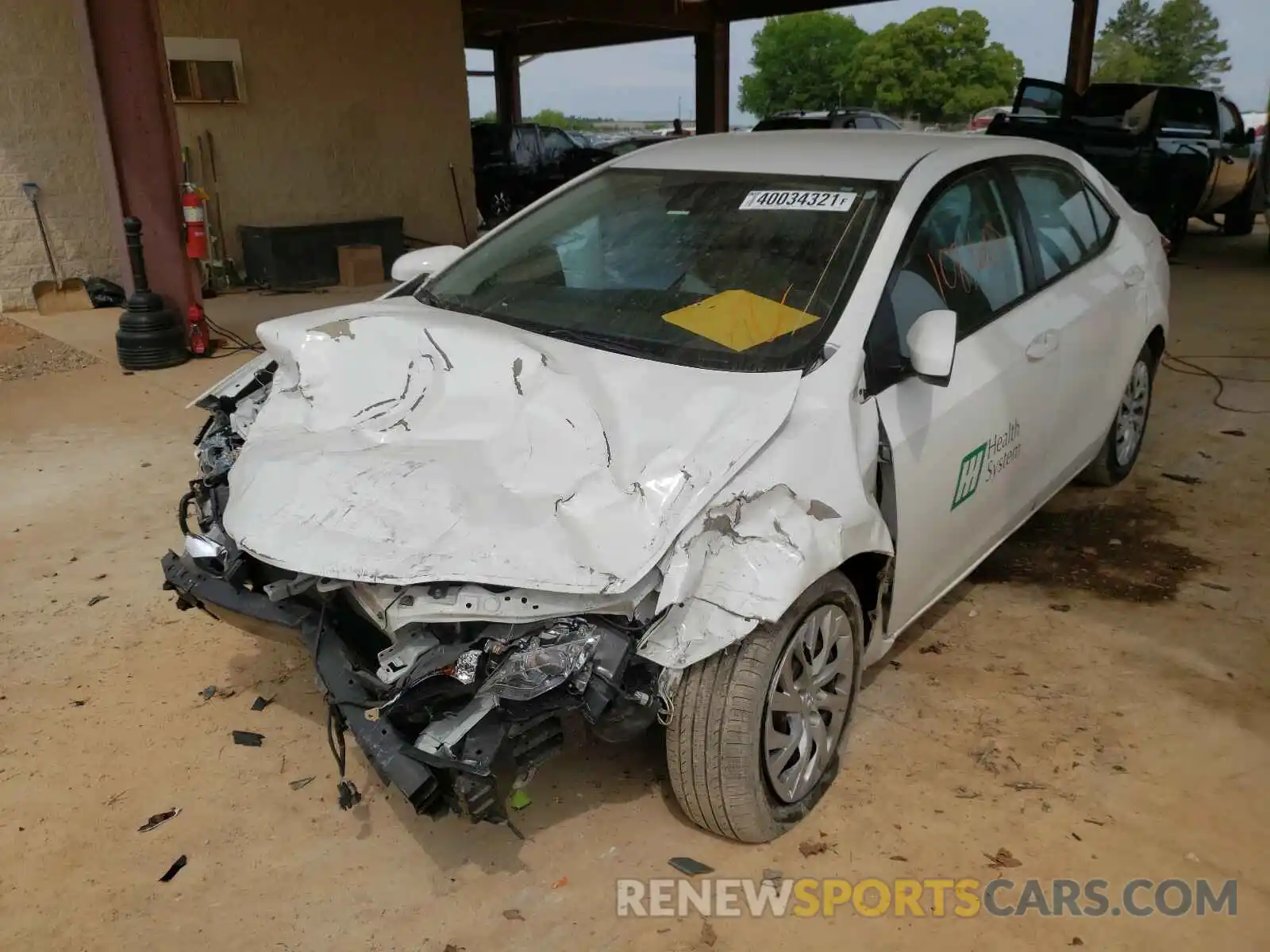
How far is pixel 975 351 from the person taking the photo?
3.07 metres

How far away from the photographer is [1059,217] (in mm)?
3891

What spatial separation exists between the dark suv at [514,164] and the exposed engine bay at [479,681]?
1569 centimetres

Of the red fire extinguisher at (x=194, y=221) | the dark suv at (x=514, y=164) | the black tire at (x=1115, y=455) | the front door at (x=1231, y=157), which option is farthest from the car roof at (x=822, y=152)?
the dark suv at (x=514, y=164)

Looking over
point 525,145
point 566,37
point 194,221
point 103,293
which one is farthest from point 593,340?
point 566,37

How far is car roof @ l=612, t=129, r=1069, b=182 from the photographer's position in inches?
125

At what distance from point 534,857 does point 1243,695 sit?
2.34 metres

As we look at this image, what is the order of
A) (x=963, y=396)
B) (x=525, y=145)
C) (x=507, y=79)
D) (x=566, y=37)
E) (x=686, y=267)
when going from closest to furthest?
(x=963, y=396)
(x=686, y=267)
(x=525, y=145)
(x=507, y=79)
(x=566, y=37)

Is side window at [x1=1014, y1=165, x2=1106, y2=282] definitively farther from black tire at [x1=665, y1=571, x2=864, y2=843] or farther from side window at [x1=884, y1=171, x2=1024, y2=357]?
black tire at [x1=665, y1=571, x2=864, y2=843]

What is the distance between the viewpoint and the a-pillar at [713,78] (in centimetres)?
1844

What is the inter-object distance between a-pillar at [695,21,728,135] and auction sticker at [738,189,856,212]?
16119mm

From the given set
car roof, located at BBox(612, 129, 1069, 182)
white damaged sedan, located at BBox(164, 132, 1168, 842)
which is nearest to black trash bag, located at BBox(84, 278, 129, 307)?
white damaged sedan, located at BBox(164, 132, 1168, 842)

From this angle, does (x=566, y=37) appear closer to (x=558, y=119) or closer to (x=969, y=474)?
(x=969, y=474)

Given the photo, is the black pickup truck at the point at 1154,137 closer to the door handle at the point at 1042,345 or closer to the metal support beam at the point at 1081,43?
the metal support beam at the point at 1081,43

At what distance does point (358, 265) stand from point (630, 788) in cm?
958
